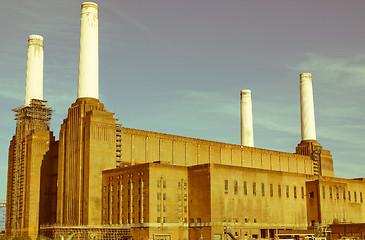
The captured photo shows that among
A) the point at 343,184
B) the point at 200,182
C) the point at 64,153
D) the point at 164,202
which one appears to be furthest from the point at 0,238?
the point at 343,184

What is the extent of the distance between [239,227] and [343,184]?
34305mm

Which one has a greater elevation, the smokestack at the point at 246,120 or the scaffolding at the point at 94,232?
the smokestack at the point at 246,120

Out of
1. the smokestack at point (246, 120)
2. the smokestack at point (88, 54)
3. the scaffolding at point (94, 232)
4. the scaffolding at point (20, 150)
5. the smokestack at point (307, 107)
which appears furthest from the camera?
the smokestack at point (246, 120)

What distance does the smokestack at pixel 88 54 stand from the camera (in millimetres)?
Result: 106250

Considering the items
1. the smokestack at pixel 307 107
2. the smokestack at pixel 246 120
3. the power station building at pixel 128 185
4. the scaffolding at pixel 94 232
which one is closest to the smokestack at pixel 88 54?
the power station building at pixel 128 185

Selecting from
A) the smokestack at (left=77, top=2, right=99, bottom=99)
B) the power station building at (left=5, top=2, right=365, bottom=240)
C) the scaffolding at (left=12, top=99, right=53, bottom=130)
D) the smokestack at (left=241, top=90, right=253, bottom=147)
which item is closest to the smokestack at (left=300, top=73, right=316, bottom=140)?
the smokestack at (left=241, top=90, right=253, bottom=147)

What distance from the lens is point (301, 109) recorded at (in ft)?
486

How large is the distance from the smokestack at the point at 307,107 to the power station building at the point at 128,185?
2270 cm

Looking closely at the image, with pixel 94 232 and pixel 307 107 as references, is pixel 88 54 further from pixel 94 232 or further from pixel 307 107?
pixel 307 107

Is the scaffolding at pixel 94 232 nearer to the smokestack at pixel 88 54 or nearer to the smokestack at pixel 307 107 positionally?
the smokestack at pixel 88 54

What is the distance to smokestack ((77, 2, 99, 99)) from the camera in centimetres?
10625

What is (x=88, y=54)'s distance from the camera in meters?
107

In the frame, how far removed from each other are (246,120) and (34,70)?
6301cm

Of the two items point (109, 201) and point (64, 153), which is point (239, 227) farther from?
point (64, 153)
